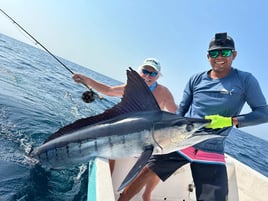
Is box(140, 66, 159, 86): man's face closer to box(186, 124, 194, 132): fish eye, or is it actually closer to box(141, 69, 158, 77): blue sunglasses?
box(141, 69, 158, 77): blue sunglasses

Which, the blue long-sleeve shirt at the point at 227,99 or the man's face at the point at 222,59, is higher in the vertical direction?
the man's face at the point at 222,59

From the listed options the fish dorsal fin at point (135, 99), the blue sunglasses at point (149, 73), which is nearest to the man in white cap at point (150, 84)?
the blue sunglasses at point (149, 73)

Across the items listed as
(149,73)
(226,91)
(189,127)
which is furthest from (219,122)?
(149,73)

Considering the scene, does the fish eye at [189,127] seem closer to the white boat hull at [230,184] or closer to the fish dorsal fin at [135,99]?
the fish dorsal fin at [135,99]

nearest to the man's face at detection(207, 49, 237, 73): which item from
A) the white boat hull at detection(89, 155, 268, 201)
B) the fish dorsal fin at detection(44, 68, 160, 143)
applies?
the fish dorsal fin at detection(44, 68, 160, 143)

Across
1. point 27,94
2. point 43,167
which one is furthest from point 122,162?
point 27,94

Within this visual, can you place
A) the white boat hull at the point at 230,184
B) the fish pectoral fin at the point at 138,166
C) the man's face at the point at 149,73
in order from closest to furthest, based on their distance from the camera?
the fish pectoral fin at the point at 138,166 → the white boat hull at the point at 230,184 → the man's face at the point at 149,73

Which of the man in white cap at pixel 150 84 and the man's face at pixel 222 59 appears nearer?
the man's face at pixel 222 59

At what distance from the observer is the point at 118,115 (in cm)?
227

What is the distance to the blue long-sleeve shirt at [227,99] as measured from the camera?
7.01ft

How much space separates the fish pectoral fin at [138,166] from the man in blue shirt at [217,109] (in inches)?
19.9

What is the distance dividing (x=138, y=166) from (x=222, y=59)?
1216 mm

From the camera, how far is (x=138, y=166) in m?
1.88

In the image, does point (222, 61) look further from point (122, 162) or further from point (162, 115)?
point (122, 162)
